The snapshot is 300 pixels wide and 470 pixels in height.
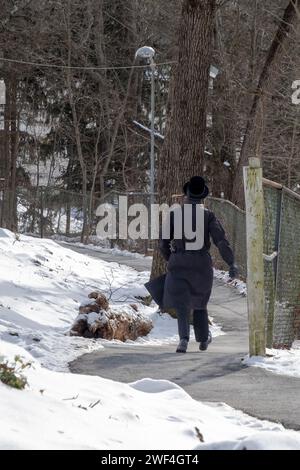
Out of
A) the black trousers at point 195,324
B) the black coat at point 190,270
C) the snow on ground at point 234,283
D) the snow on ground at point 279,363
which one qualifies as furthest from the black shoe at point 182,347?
the snow on ground at point 234,283

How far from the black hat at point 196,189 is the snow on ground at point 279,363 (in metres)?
1.66

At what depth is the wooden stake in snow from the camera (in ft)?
25.9

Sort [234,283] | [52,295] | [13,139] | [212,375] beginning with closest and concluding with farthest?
[212,375]
[52,295]
[234,283]
[13,139]

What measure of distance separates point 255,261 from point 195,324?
1488 mm

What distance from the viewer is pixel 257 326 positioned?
786 centimetres

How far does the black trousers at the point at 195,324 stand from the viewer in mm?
8922

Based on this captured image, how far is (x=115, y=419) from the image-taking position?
4.46 metres

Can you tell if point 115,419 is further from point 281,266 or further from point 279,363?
point 281,266

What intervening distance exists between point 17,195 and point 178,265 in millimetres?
26237

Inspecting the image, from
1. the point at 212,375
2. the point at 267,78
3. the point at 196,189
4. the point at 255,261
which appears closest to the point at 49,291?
the point at 196,189

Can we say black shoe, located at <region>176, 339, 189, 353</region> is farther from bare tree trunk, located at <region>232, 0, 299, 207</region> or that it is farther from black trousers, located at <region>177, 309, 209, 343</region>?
bare tree trunk, located at <region>232, 0, 299, 207</region>

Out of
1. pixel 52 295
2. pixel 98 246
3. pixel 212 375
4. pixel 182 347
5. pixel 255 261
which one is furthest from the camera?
pixel 98 246

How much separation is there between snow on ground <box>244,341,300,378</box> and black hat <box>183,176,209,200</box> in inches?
65.3

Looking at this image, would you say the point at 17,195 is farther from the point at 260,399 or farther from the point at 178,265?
the point at 260,399
